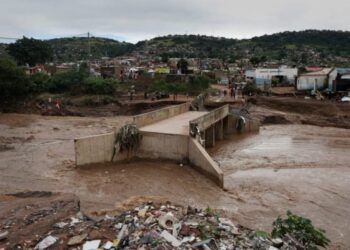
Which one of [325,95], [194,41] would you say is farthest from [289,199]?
[194,41]

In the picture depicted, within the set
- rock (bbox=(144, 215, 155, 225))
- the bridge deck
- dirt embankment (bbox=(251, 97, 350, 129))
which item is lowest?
dirt embankment (bbox=(251, 97, 350, 129))

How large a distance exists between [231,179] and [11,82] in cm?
2666

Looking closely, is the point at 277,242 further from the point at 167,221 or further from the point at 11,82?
the point at 11,82

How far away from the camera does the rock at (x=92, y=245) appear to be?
27.3 feet

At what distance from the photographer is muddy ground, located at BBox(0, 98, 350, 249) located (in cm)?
1456

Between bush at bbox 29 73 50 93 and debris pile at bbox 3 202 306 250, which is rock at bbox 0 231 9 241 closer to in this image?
debris pile at bbox 3 202 306 250

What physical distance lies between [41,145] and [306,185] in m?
15.2

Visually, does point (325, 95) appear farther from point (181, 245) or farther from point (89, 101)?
point (181, 245)

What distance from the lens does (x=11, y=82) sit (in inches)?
1475

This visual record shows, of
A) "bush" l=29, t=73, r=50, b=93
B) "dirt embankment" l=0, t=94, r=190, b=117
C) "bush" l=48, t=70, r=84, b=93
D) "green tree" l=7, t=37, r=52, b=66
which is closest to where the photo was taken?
"dirt embankment" l=0, t=94, r=190, b=117

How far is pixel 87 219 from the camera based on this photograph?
33.7 feet

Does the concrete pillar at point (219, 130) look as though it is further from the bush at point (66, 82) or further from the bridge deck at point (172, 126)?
the bush at point (66, 82)

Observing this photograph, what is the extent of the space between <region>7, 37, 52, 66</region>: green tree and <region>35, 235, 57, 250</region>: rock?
7164 cm

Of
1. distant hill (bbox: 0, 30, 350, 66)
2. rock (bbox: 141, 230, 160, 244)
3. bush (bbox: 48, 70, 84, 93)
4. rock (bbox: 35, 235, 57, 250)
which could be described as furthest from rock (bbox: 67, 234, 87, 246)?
distant hill (bbox: 0, 30, 350, 66)
